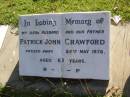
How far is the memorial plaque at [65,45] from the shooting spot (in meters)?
6.36

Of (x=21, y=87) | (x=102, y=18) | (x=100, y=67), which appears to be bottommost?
(x=21, y=87)

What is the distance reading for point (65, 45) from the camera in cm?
657

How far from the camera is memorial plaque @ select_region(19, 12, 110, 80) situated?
20.9ft

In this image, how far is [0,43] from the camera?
7.65 m

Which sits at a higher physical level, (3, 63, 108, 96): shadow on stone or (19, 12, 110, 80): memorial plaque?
(19, 12, 110, 80): memorial plaque

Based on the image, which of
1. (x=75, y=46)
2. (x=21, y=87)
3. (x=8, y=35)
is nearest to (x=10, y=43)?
(x=8, y=35)

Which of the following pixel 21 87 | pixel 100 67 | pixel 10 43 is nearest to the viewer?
pixel 100 67

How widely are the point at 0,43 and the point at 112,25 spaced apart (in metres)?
1.95

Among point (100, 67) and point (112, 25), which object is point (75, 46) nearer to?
point (100, 67)

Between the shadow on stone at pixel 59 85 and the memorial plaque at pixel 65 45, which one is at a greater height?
the memorial plaque at pixel 65 45

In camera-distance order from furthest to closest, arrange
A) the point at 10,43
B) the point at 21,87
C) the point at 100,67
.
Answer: the point at 10,43 → the point at 21,87 → the point at 100,67

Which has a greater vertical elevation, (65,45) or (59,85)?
(65,45)

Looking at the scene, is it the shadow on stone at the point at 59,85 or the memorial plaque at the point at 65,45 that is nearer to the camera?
the memorial plaque at the point at 65,45

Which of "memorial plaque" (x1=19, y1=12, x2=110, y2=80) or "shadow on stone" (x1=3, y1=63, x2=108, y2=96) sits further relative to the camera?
"shadow on stone" (x1=3, y1=63, x2=108, y2=96)
